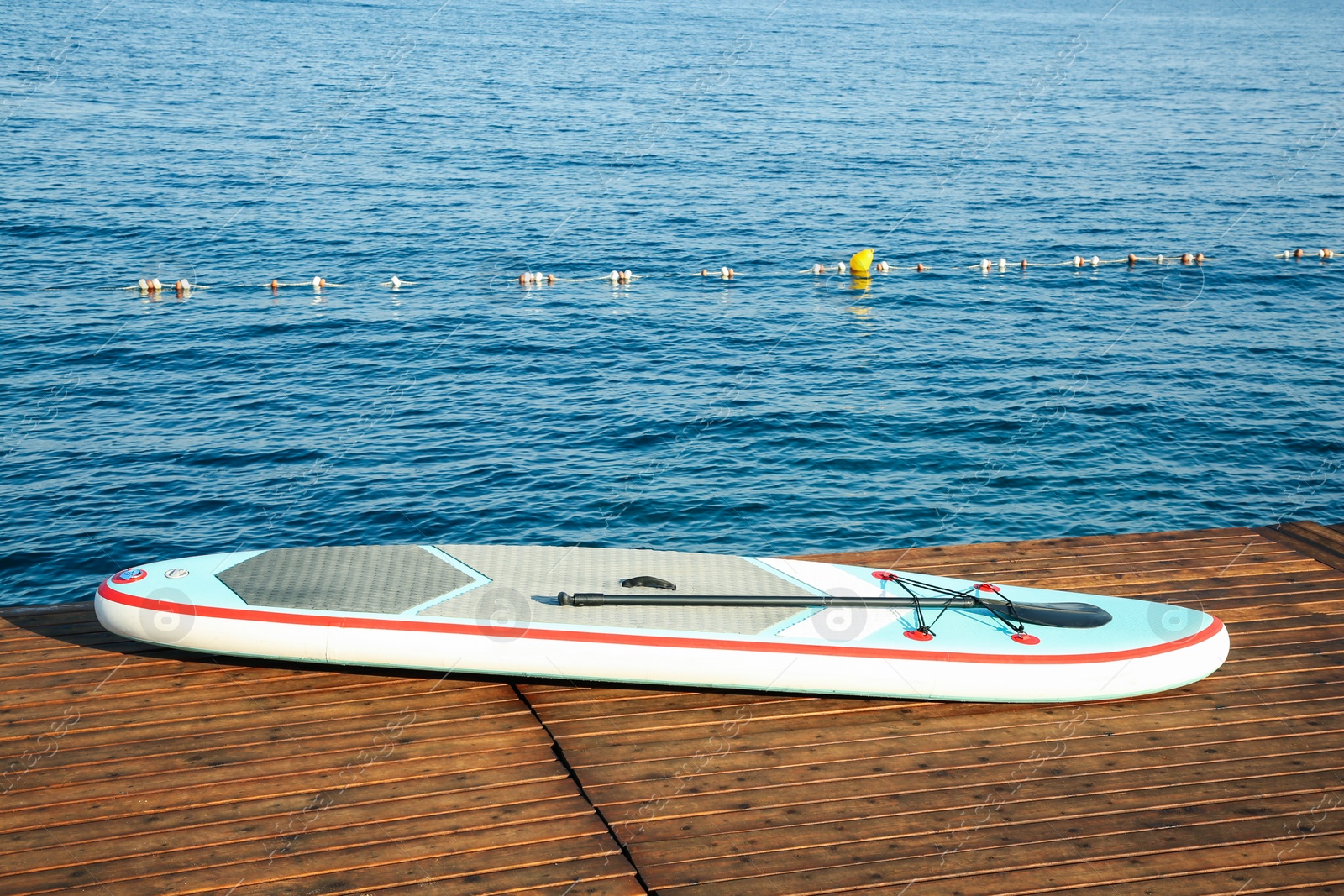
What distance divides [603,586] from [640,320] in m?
15.7

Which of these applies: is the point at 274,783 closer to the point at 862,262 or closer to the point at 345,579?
the point at 345,579

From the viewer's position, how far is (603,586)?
7.83m

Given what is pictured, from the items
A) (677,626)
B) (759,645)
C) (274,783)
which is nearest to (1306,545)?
(759,645)

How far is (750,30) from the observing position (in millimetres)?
82812

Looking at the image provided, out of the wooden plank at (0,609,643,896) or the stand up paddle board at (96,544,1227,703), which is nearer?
the wooden plank at (0,609,643,896)

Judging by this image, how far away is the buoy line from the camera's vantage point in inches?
944

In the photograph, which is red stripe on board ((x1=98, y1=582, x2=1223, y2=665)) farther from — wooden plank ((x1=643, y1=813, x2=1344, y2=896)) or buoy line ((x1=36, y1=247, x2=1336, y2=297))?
buoy line ((x1=36, y1=247, x2=1336, y2=297))

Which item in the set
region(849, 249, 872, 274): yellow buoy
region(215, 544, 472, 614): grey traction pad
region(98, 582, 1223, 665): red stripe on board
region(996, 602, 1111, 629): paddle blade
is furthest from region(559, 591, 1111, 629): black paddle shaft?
region(849, 249, 872, 274): yellow buoy

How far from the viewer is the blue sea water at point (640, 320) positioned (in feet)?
50.6

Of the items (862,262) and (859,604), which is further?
(862,262)

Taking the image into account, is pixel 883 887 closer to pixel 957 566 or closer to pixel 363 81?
pixel 957 566

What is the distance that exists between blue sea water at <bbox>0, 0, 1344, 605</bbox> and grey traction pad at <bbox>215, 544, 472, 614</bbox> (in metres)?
5.94

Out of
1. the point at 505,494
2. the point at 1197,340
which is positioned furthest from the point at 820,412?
the point at 1197,340

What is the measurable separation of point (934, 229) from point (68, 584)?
Answer: 23.8 m
